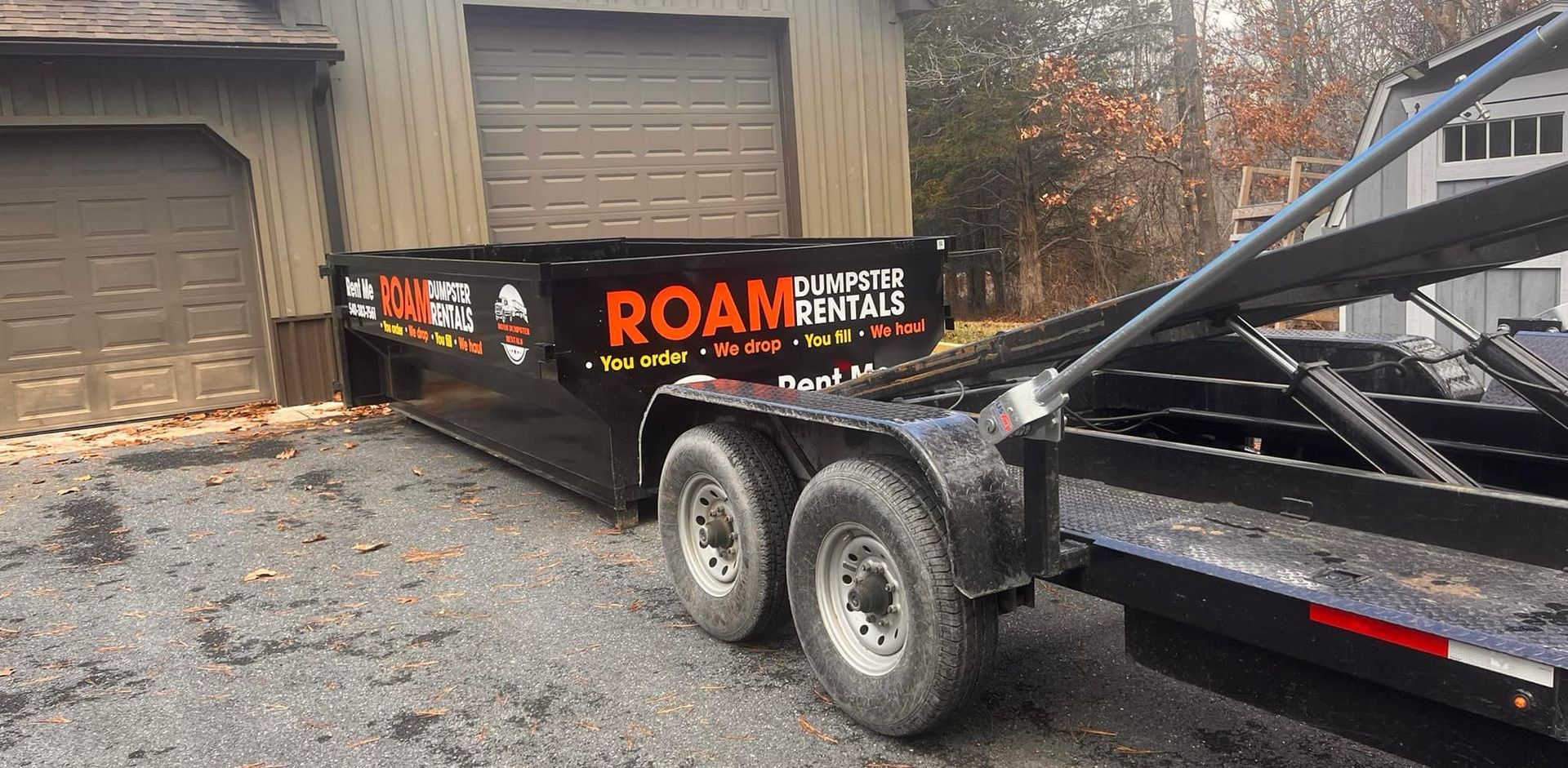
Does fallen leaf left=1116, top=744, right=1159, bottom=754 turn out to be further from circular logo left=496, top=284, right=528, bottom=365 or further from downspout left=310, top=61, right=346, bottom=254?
downspout left=310, top=61, right=346, bottom=254

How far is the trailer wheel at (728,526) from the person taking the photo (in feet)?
12.7

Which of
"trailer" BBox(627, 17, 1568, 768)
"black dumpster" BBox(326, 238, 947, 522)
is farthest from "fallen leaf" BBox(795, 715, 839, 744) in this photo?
"black dumpster" BBox(326, 238, 947, 522)

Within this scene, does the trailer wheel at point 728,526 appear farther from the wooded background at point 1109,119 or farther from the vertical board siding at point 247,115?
the wooded background at point 1109,119

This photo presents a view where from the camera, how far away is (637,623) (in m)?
4.41

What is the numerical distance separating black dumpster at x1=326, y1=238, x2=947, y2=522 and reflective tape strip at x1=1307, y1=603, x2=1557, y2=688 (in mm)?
3761

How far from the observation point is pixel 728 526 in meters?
4.09

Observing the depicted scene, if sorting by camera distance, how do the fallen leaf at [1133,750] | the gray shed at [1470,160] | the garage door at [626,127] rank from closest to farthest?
the fallen leaf at [1133,750] → the gray shed at [1470,160] → the garage door at [626,127]

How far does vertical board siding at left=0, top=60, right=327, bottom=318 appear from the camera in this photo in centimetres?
897

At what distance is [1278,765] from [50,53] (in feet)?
31.1

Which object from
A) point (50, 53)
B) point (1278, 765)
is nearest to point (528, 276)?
point (1278, 765)

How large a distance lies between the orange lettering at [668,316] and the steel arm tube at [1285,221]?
2.94 metres

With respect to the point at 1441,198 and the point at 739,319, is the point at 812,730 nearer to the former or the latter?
the point at 739,319

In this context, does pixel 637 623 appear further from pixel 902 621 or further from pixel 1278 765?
pixel 1278 765

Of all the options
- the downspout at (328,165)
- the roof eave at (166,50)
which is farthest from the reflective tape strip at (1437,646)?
the downspout at (328,165)
